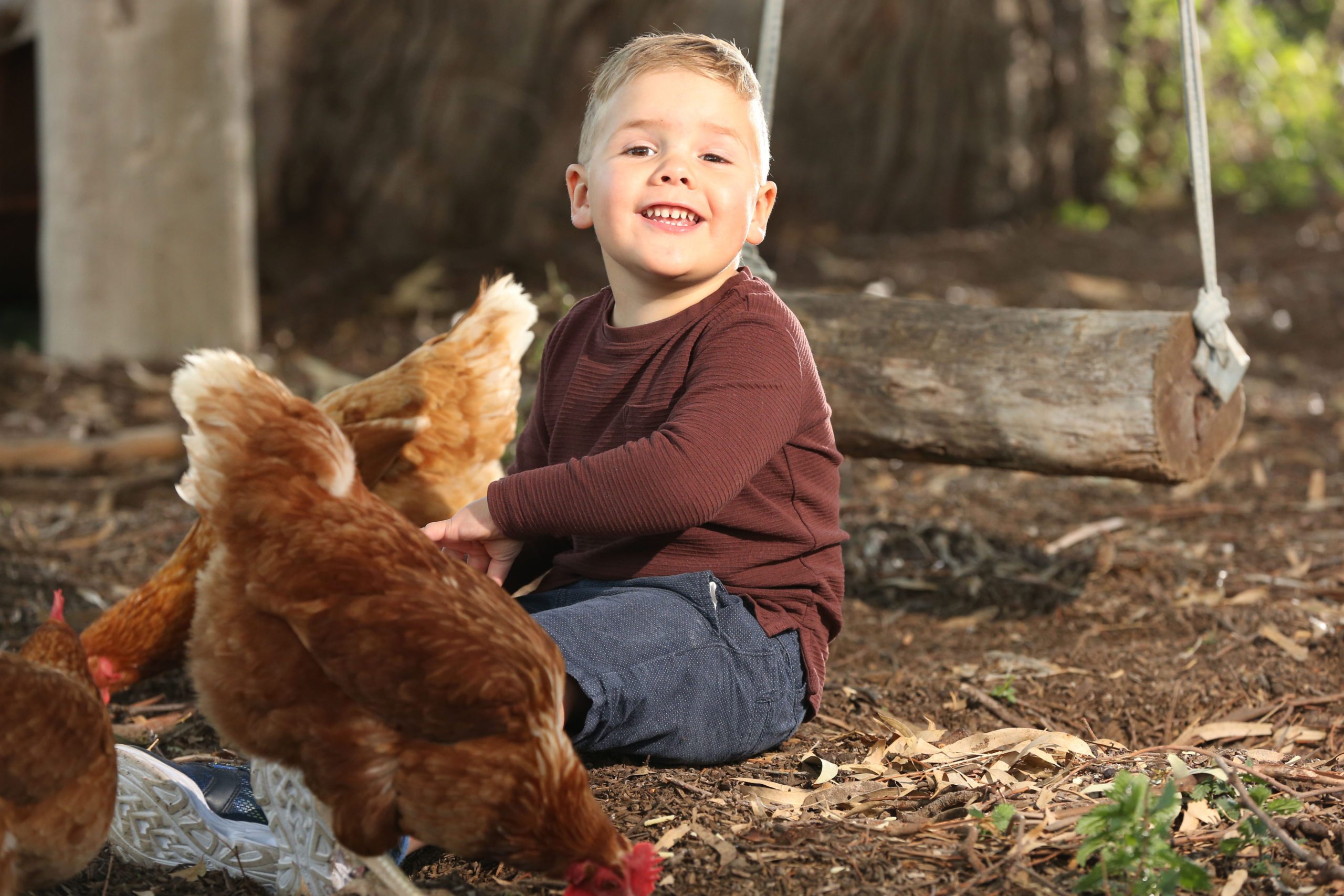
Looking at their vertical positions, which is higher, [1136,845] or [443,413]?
[443,413]

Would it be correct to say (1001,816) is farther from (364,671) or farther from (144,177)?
(144,177)

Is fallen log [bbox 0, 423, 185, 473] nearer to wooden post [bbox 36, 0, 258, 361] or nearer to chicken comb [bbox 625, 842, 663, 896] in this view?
wooden post [bbox 36, 0, 258, 361]

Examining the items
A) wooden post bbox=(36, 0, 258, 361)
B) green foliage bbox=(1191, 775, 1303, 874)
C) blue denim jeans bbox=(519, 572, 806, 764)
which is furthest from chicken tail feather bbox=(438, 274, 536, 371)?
wooden post bbox=(36, 0, 258, 361)

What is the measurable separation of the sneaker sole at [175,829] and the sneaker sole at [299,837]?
0.15ft

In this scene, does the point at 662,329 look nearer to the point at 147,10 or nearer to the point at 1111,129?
the point at 147,10

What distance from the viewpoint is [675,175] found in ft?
7.34

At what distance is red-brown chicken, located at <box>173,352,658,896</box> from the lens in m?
1.72

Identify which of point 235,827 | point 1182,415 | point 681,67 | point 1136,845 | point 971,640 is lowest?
point 971,640

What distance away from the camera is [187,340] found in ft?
19.2

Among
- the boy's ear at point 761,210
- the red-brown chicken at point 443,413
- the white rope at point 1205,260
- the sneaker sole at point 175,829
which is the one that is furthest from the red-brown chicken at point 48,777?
the white rope at point 1205,260

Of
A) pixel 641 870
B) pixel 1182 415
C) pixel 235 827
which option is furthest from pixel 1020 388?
pixel 235 827

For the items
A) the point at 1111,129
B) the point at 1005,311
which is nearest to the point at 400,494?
the point at 1005,311

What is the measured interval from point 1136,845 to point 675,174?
1.36m

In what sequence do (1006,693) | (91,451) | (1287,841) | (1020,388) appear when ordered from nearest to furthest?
1. (1287,841)
2. (1006,693)
3. (1020,388)
4. (91,451)
